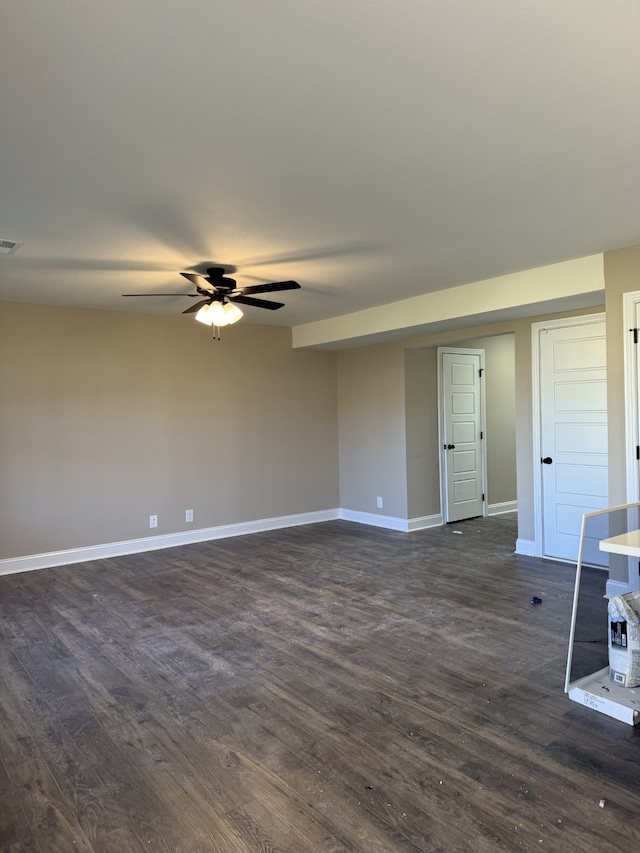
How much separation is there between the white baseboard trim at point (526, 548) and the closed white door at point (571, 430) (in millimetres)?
115

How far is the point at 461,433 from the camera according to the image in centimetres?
705

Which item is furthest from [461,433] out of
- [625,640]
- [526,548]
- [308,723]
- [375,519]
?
[308,723]

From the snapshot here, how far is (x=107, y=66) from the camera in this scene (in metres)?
1.79

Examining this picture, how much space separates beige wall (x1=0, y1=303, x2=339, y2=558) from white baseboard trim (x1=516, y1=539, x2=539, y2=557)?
2732mm

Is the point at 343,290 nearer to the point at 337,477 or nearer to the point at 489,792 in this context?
the point at 337,477

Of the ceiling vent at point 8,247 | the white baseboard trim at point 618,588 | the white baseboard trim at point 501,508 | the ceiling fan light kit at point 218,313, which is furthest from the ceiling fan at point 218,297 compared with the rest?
the white baseboard trim at point 501,508

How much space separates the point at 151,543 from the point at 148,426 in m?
1.27

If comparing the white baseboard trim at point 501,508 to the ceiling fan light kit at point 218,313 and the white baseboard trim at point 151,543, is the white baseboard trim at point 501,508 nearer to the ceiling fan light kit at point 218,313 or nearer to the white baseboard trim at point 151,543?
the white baseboard trim at point 151,543

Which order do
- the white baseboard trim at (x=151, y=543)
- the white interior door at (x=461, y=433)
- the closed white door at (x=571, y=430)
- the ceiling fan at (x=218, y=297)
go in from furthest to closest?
the white interior door at (x=461, y=433)
the white baseboard trim at (x=151, y=543)
the closed white door at (x=571, y=430)
the ceiling fan at (x=218, y=297)

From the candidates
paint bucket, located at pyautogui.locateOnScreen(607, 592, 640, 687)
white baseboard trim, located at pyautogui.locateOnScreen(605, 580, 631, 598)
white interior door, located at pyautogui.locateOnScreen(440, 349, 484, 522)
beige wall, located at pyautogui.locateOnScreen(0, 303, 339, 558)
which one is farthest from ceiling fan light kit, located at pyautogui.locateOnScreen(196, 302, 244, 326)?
white interior door, located at pyautogui.locateOnScreen(440, 349, 484, 522)

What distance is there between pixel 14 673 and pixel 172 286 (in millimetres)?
3108

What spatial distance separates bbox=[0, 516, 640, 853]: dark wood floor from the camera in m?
1.86

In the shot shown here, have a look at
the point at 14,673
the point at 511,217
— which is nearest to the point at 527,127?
the point at 511,217

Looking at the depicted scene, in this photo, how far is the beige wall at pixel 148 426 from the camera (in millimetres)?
5207
